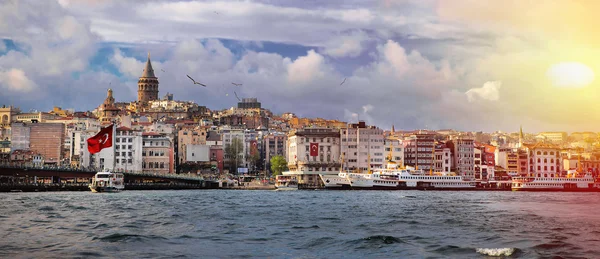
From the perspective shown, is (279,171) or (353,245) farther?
(279,171)

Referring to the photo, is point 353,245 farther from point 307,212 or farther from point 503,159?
point 503,159

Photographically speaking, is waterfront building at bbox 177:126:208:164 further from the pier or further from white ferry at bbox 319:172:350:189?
white ferry at bbox 319:172:350:189

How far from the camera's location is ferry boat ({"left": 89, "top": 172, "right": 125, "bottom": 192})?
7294cm

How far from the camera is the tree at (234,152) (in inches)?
4545

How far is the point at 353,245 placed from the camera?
24.8 metres

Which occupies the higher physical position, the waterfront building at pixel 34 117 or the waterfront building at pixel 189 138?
the waterfront building at pixel 34 117

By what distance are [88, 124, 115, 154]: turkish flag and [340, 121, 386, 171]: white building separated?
45906 millimetres

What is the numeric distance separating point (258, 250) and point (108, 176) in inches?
2152

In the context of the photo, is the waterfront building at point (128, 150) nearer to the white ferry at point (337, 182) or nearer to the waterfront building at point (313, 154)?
the waterfront building at point (313, 154)

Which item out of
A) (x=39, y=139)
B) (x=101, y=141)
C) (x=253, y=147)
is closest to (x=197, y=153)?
(x=253, y=147)

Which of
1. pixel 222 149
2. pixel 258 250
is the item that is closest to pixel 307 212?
pixel 258 250

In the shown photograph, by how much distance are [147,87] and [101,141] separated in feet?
415

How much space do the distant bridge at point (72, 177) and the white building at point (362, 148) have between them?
18.9 m

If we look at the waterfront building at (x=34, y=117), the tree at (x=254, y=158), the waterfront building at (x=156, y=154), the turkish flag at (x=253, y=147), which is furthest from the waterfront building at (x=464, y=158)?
the waterfront building at (x=34, y=117)
